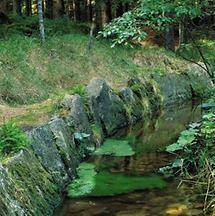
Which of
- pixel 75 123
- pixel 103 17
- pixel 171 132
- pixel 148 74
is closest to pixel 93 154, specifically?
pixel 75 123

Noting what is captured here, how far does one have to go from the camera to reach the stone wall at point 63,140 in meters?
7.45

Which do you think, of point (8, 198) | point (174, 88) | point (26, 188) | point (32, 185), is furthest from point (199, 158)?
point (174, 88)

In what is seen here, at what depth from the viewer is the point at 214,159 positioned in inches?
364

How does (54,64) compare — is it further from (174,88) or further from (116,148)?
(174,88)

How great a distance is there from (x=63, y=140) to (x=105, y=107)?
4.79m

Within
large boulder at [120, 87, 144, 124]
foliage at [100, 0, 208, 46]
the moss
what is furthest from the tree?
large boulder at [120, 87, 144, 124]

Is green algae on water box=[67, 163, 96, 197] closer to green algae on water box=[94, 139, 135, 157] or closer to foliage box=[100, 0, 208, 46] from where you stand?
green algae on water box=[94, 139, 135, 157]

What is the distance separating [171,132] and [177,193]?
642cm

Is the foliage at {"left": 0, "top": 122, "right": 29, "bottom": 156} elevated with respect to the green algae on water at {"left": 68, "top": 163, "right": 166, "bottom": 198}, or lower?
elevated

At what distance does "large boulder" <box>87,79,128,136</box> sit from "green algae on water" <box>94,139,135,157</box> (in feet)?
2.56

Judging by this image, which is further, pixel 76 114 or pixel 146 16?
pixel 76 114

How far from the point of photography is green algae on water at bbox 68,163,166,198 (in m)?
9.41

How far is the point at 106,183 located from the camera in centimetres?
997

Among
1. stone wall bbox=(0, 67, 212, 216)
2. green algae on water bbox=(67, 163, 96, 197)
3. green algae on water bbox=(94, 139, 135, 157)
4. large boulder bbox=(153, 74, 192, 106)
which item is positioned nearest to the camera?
stone wall bbox=(0, 67, 212, 216)
